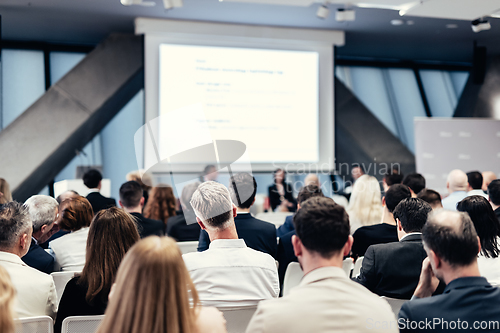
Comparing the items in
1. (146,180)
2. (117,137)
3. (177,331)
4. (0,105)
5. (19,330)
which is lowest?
(19,330)

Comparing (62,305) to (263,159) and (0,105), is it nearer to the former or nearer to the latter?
(263,159)

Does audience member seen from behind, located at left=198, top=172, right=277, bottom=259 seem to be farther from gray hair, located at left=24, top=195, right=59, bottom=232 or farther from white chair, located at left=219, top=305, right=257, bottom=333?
gray hair, located at left=24, top=195, right=59, bottom=232

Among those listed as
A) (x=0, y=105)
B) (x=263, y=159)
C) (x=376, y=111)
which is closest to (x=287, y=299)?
(x=263, y=159)

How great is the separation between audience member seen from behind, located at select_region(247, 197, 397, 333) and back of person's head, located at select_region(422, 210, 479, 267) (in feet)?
1.25

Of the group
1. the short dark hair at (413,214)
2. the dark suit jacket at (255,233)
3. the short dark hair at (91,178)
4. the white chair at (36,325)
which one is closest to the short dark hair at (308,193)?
the dark suit jacket at (255,233)

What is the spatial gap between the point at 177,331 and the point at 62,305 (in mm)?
1011

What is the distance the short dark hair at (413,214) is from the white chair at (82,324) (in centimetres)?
162

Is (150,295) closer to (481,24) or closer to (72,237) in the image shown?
(72,237)

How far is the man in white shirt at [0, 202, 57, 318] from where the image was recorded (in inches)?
79.2

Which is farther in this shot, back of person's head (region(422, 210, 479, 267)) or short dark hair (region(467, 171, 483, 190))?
short dark hair (region(467, 171, 483, 190))

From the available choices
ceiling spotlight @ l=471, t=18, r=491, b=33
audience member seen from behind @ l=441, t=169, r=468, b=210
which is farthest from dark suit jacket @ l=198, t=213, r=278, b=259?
ceiling spotlight @ l=471, t=18, r=491, b=33

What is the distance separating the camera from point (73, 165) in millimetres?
7613

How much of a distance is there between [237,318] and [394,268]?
2.83ft

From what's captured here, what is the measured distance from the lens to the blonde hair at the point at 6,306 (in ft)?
3.69
